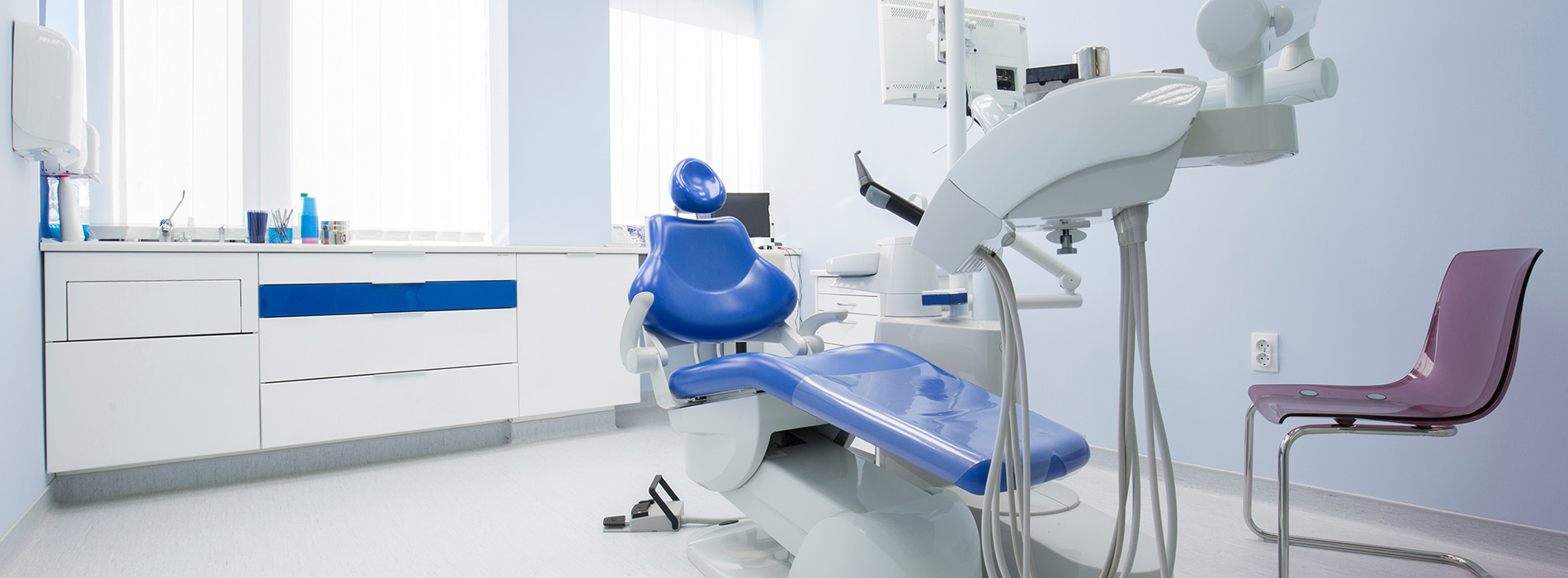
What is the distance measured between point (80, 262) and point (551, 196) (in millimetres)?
1644

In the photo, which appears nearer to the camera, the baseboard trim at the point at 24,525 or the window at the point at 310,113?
the baseboard trim at the point at 24,525

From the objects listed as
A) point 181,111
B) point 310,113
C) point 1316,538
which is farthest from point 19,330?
point 1316,538

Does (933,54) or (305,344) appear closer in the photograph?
(933,54)

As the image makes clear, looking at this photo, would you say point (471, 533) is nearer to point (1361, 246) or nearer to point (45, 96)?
point (45, 96)

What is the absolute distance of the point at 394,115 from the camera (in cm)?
331

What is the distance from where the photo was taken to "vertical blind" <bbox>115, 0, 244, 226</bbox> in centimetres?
274

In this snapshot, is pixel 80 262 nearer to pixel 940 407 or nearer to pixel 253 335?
pixel 253 335

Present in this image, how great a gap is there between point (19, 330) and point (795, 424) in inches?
86.2

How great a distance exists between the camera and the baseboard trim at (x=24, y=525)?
1.73 metres

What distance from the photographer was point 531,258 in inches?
118

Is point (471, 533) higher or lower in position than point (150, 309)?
lower

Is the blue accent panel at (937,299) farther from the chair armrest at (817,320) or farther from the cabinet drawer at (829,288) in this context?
the cabinet drawer at (829,288)

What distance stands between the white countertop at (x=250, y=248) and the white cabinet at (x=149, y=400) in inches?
11.9

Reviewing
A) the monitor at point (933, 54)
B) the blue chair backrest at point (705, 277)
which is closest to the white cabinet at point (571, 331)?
the blue chair backrest at point (705, 277)
